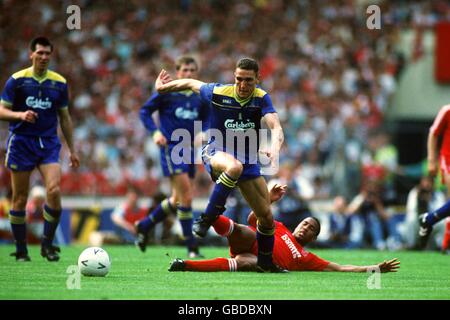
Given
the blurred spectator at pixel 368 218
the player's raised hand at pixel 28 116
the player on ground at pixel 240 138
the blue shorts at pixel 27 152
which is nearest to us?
the player on ground at pixel 240 138

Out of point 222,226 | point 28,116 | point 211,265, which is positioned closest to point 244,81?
point 222,226

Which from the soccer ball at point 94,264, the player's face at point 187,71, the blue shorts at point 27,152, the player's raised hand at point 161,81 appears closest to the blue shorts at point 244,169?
the player's raised hand at point 161,81

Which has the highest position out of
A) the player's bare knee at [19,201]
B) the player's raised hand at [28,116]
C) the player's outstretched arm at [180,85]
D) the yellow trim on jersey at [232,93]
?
the player's outstretched arm at [180,85]

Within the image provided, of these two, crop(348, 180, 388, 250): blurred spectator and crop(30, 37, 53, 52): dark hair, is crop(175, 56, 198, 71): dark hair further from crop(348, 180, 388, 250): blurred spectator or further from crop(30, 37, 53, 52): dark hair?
crop(348, 180, 388, 250): blurred spectator

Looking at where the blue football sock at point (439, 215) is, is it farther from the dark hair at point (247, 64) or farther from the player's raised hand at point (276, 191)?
the dark hair at point (247, 64)

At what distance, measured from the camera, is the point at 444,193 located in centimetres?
1981

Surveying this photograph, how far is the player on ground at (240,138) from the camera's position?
8961 mm

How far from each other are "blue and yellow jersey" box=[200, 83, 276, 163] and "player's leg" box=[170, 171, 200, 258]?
12.0 feet

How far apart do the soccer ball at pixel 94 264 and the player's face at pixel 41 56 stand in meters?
2.92

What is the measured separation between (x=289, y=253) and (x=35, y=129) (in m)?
3.67

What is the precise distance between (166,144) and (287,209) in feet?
20.1

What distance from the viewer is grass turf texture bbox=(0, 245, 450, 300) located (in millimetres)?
7469
